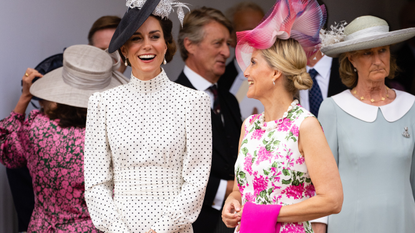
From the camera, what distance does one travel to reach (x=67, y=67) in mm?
2973

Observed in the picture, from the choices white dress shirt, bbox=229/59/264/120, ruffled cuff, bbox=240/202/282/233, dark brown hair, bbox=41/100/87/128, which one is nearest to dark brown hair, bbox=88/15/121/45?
dark brown hair, bbox=41/100/87/128

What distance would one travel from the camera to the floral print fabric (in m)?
2.74

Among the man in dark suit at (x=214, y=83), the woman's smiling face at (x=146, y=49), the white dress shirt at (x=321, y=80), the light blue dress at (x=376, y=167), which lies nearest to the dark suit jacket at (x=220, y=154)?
the man in dark suit at (x=214, y=83)

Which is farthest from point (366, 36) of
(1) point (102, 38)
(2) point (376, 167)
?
(1) point (102, 38)

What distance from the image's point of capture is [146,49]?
88.4 inches

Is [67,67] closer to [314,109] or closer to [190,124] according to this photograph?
[190,124]

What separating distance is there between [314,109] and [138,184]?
5.78ft

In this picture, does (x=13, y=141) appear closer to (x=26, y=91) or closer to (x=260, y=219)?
(x=26, y=91)

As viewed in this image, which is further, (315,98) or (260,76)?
(315,98)

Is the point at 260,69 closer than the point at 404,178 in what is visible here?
Yes

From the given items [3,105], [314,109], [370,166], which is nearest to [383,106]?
[370,166]

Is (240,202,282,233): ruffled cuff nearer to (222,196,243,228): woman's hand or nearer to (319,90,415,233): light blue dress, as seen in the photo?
(222,196,243,228): woman's hand

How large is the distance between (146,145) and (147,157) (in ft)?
0.19

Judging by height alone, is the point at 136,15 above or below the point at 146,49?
above
